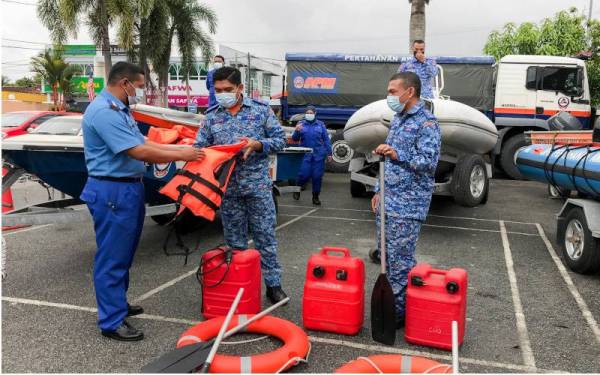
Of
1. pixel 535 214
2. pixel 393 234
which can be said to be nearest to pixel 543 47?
pixel 535 214

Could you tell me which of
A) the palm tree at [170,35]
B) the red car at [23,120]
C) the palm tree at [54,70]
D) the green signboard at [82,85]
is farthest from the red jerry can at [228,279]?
the green signboard at [82,85]

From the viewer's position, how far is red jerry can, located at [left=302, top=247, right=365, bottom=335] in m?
3.38

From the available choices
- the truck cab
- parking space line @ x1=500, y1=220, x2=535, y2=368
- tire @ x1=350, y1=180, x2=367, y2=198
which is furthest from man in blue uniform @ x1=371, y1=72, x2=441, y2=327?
the truck cab

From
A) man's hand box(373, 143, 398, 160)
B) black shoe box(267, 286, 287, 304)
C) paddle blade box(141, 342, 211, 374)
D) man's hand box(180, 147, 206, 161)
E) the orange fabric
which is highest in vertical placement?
the orange fabric

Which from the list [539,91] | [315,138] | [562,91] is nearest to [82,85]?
[315,138]

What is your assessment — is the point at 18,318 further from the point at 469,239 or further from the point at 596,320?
Result: the point at 469,239

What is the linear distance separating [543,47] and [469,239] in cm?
1746

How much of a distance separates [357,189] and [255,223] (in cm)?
556

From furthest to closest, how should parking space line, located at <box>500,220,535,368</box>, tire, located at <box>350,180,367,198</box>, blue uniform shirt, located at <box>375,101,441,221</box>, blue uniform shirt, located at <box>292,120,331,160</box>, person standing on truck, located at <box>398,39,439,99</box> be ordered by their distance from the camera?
tire, located at <box>350,180,367,198</box>
blue uniform shirt, located at <box>292,120,331,160</box>
person standing on truck, located at <box>398,39,439,99</box>
blue uniform shirt, located at <box>375,101,441,221</box>
parking space line, located at <box>500,220,535,368</box>

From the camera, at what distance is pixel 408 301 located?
331 cm

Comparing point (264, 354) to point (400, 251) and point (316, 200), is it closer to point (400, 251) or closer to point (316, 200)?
point (400, 251)

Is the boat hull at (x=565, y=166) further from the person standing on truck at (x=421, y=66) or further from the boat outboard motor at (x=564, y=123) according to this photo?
the person standing on truck at (x=421, y=66)

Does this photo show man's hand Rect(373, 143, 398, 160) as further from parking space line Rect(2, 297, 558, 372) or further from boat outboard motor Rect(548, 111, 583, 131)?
boat outboard motor Rect(548, 111, 583, 131)

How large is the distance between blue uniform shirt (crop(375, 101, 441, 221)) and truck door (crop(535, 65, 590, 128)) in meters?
9.65
